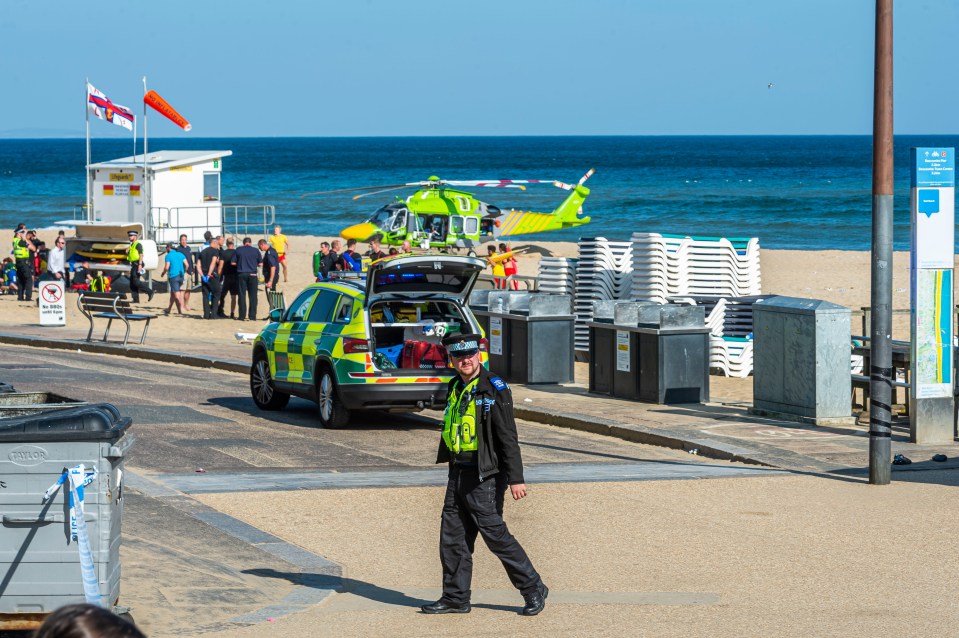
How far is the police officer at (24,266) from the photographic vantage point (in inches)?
1222

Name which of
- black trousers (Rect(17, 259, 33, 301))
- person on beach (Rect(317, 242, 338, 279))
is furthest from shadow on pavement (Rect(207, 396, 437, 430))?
black trousers (Rect(17, 259, 33, 301))

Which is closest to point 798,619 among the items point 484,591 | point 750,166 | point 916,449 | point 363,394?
point 484,591

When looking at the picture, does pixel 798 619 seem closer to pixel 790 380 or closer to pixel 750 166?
pixel 790 380

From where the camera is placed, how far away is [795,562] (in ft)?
28.7

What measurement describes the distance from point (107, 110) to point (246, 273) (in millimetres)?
13475

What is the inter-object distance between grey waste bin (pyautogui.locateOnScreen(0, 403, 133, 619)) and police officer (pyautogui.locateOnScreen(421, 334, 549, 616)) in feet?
6.32

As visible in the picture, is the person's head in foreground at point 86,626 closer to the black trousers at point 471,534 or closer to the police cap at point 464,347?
the black trousers at point 471,534

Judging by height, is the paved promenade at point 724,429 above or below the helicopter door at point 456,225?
below

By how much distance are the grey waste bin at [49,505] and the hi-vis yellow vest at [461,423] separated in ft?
6.31

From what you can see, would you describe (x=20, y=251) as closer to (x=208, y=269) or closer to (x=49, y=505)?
(x=208, y=269)

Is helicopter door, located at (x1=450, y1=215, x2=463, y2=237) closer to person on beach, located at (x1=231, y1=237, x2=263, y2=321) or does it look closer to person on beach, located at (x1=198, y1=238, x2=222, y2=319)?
person on beach, located at (x1=198, y1=238, x2=222, y2=319)

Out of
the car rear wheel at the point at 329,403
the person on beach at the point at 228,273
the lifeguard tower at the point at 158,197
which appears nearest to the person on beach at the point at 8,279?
the lifeguard tower at the point at 158,197

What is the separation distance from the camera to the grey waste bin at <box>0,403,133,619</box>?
6.69 meters

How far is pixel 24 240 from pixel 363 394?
19324 mm
